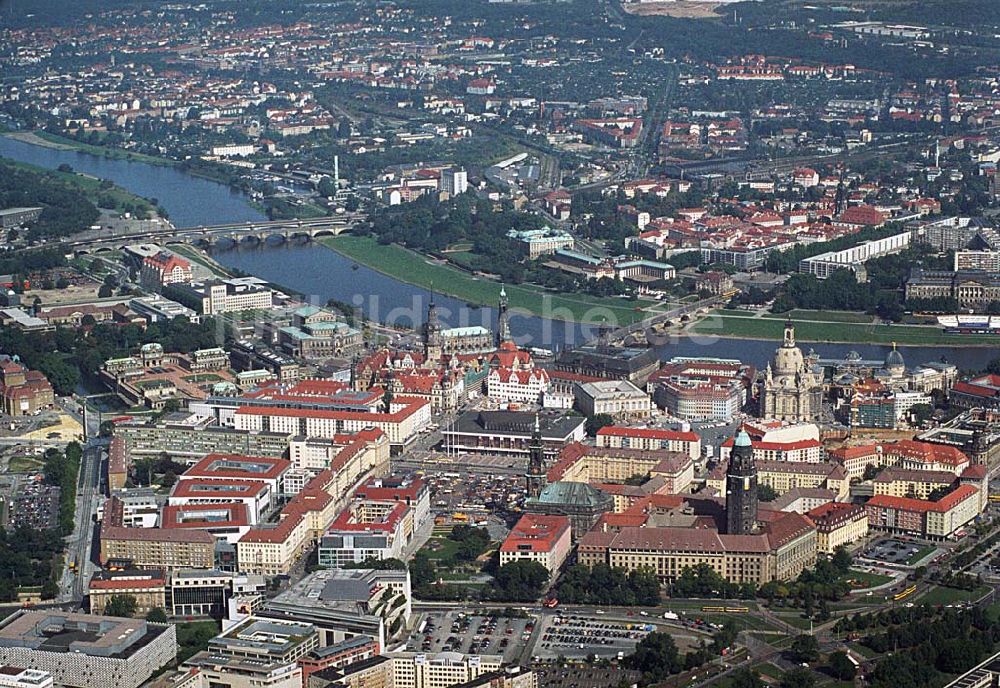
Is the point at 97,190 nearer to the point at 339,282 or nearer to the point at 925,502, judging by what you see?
the point at 339,282

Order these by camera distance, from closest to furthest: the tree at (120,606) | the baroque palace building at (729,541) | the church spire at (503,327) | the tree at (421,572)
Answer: the tree at (120,606)
the tree at (421,572)
the baroque palace building at (729,541)
the church spire at (503,327)


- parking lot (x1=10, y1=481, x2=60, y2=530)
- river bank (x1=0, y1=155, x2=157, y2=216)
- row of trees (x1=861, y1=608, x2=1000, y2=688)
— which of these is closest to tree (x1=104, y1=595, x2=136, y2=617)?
parking lot (x1=10, y1=481, x2=60, y2=530)

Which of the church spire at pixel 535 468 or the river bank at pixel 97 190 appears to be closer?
the church spire at pixel 535 468

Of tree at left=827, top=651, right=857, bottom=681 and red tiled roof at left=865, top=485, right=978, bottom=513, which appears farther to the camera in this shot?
red tiled roof at left=865, top=485, right=978, bottom=513

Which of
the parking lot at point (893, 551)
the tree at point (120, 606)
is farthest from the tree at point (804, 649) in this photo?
the tree at point (120, 606)

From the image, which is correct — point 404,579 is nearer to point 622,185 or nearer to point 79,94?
point 622,185

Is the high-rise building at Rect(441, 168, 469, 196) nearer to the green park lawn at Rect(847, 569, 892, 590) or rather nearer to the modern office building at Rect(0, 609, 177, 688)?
the green park lawn at Rect(847, 569, 892, 590)

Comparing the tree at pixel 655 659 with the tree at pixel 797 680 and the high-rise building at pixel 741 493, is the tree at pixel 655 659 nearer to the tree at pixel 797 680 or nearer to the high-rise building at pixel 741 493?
the tree at pixel 797 680

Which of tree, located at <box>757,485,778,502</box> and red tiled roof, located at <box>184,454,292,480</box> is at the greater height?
red tiled roof, located at <box>184,454,292,480</box>
